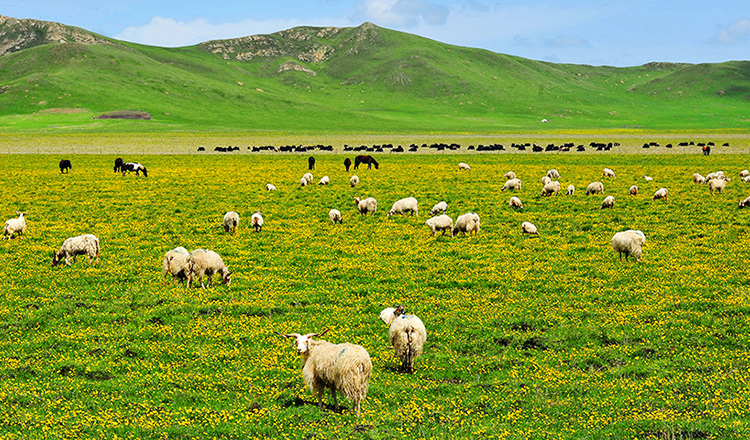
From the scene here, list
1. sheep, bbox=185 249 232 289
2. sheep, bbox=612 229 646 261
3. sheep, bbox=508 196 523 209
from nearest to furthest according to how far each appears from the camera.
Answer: sheep, bbox=185 249 232 289 → sheep, bbox=612 229 646 261 → sheep, bbox=508 196 523 209

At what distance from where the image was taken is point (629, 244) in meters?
18.7

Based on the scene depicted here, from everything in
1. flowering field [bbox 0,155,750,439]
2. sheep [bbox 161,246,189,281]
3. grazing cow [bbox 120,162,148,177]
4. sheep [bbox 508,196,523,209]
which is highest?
grazing cow [bbox 120,162,148,177]

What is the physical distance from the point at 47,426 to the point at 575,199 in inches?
1195

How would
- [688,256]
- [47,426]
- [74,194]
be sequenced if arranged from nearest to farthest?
[47,426] < [688,256] < [74,194]

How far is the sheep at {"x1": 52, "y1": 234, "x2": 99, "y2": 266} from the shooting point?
1872 centimetres

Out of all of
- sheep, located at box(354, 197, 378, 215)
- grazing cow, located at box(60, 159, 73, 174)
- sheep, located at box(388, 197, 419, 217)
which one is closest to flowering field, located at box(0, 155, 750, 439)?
sheep, located at box(388, 197, 419, 217)

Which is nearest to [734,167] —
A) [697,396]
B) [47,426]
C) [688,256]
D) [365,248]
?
[688,256]

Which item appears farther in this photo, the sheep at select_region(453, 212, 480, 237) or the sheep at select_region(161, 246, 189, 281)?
the sheep at select_region(453, 212, 480, 237)

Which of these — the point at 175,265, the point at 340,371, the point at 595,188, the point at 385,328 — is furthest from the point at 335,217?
the point at 595,188

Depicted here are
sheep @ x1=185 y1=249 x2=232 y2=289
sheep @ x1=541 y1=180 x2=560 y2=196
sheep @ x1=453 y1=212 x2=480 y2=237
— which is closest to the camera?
sheep @ x1=185 y1=249 x2=232 y2=289

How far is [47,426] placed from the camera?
8812mm

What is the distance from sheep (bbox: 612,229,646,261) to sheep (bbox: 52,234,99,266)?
1855cm

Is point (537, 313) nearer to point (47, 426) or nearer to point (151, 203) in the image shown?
point (47, 426)

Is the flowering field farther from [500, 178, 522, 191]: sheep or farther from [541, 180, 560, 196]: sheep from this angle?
[500, 178, 522, 191]: sheep
